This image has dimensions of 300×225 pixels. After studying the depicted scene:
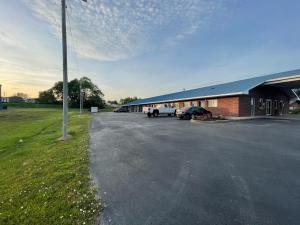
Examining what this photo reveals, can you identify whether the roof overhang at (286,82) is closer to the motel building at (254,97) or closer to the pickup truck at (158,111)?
the motel building at (254,97)

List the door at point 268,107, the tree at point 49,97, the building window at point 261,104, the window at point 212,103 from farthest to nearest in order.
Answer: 1. the tree at point 49,97
2. the door at point 268,107
3. the window at point 212,103
4. the building window at point 261,104

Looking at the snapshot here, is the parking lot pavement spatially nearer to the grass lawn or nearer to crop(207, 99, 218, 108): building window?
the grass lawn

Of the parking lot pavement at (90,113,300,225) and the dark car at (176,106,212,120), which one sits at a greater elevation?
the dark car at (176,106,212,120)

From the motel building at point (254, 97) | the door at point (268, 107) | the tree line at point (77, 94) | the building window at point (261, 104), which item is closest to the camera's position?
the motel building at point (254, 97)

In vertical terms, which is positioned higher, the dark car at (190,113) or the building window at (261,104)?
the building window at (261,104)

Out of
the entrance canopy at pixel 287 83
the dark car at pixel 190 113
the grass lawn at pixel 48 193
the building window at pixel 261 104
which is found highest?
the entrance canopy at pixel 287 83

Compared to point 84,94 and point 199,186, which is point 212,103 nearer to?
point 199,186

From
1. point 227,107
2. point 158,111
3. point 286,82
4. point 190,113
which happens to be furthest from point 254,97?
point 158,111

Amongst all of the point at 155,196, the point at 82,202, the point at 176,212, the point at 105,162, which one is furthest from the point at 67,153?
the point at 176,212

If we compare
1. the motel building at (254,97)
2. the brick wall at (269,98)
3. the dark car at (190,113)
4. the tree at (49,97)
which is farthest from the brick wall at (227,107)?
the tree at (49,97)

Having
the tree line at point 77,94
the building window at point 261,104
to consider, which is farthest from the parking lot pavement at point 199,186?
the tree line at point 77,94

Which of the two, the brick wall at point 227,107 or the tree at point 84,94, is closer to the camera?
the brick wall at point 227,107

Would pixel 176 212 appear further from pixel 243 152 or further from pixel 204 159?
pixel 243 152

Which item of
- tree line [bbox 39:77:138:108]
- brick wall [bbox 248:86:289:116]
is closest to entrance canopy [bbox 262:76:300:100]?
brick wall [bbox 248:86:289:116]
